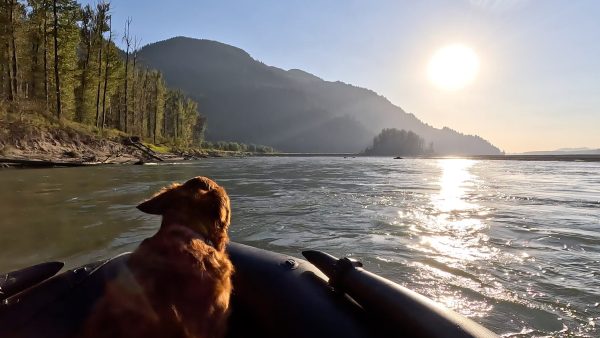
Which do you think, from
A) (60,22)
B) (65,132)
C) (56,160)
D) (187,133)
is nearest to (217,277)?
(56,160)

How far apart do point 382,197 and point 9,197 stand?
13464 mm

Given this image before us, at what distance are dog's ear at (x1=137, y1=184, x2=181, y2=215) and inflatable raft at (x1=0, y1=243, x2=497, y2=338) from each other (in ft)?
1.12

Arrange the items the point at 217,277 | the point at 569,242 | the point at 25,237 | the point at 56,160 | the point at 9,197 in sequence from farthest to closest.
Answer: the point at 56,160 < the point at 9,197 < the point at 569,242 < the point at 25,237 < the point at 217,277

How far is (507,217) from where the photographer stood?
1066cm

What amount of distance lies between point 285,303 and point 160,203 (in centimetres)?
135

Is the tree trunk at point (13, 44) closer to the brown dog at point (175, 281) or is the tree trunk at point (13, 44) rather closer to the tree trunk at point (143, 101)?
the tree trunk at point (143, 101)

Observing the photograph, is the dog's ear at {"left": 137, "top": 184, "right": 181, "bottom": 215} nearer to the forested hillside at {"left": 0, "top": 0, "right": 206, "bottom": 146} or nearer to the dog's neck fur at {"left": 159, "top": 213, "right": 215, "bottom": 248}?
the dog's neck fur at {"left": 159, "top": 213, "right": 215, "bottom": 248}

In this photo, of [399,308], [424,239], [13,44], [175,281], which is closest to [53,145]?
[13,44]

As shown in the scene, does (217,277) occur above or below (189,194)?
below

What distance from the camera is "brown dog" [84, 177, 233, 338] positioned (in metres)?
1.85

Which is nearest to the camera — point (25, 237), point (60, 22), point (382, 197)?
point (25, 237)

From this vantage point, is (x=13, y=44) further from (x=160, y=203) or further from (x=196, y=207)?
(x=196, y=207)

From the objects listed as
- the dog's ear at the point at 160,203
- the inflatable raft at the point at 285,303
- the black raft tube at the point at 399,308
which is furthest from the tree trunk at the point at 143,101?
the dog's ear at the point at 160,203

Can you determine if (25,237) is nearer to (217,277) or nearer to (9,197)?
(9,197)
